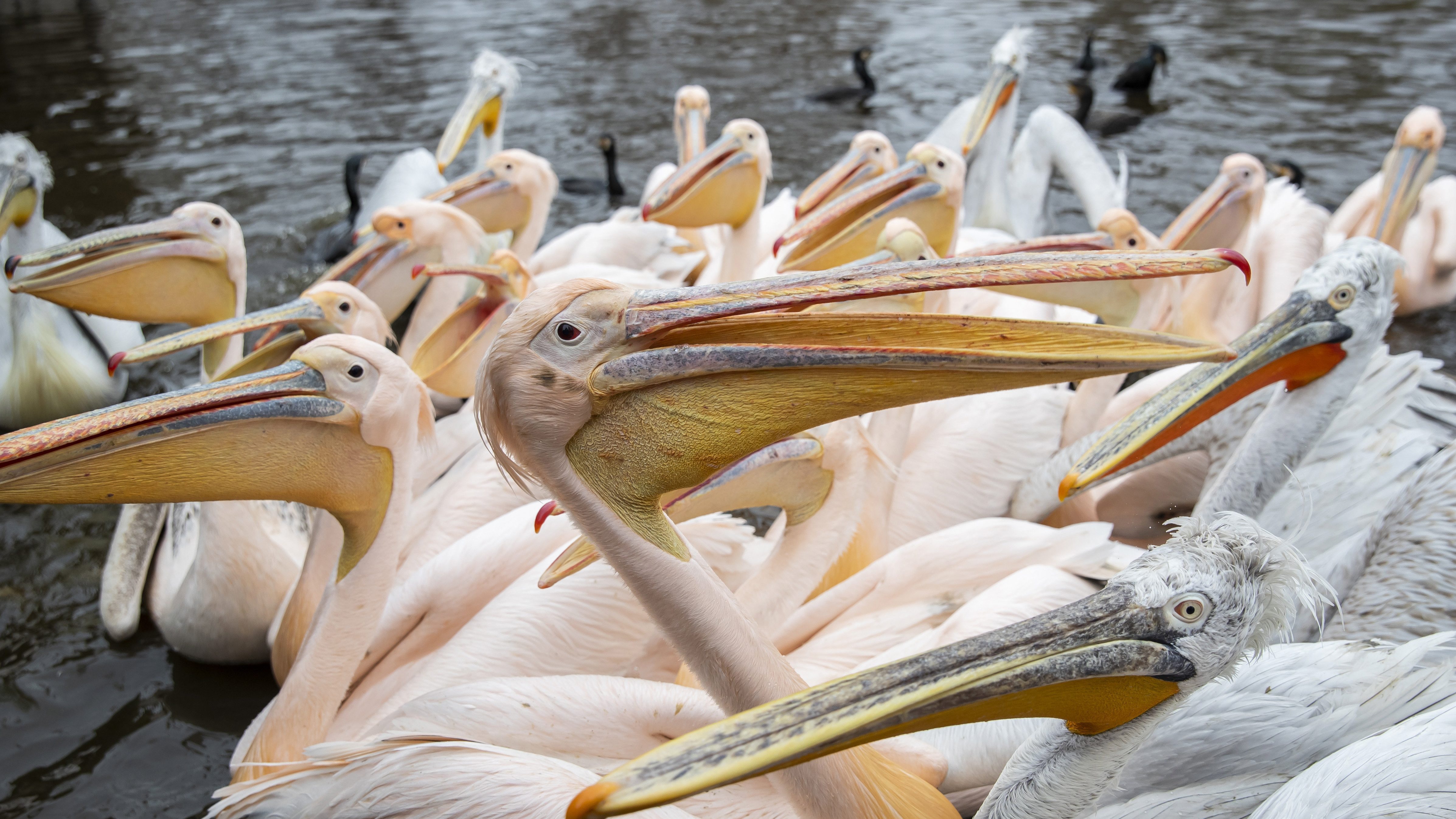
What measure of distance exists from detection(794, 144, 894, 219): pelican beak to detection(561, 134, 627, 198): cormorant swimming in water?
2.52 metres

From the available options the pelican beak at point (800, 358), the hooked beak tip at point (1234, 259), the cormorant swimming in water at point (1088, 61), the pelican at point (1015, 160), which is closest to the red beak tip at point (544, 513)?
the pelican beak at point (800, 358)

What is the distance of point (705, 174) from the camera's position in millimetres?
3980

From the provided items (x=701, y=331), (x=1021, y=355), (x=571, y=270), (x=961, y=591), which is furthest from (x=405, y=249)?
(x=1021, y=355)

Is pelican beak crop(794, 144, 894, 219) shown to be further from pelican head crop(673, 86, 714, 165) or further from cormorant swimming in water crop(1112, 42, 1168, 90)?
cormorant swimming in water crop(1112, 42, 1168, 90)

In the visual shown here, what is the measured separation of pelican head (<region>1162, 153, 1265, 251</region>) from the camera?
153 inches

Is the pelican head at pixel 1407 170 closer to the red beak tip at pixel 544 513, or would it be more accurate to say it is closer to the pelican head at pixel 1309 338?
the pelican head at pixel 1309 338

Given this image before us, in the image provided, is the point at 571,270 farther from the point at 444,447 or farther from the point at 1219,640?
the point at 1219,640

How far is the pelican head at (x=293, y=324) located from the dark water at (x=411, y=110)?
2.93 ft

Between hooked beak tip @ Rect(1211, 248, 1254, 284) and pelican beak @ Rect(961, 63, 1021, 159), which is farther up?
hooked beak tip @ Rect(1211, 248, 1254, 284)

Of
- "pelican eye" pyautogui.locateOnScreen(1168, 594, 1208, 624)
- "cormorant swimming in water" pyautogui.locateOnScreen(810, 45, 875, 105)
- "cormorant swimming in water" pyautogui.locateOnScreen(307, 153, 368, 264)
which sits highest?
"pelican eye" pyautogui.locateOnScreen(1168, 594, 1208, 624)

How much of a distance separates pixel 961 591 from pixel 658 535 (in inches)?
45.3

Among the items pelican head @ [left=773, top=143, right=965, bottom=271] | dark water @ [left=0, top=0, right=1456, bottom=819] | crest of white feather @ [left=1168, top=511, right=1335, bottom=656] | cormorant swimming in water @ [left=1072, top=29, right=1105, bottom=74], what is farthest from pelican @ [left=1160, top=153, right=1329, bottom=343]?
cormorant swimming in water @ [left=1072, top=29, right=1105, bottom=74]

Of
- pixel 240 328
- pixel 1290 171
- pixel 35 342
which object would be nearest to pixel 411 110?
pixel 35 342

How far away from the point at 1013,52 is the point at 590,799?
4.87 metres
